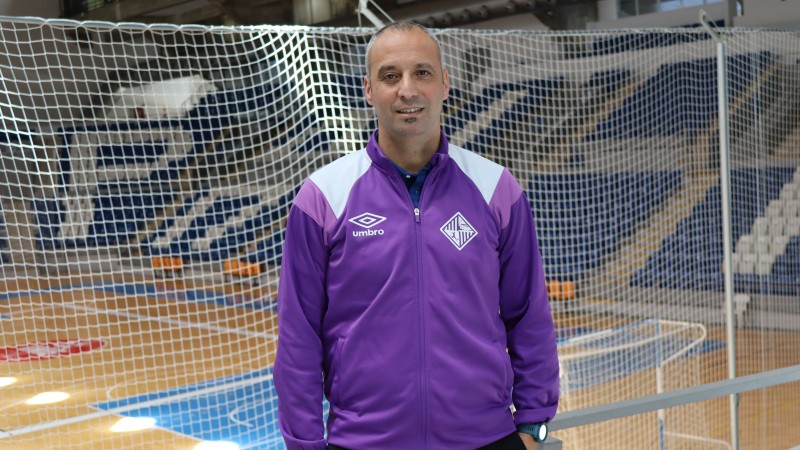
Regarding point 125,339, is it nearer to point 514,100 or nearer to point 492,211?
point 514,100

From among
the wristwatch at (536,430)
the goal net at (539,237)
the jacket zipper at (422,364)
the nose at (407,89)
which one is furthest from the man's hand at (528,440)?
the goal net at (539,237)

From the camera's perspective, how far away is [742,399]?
5.18 meters

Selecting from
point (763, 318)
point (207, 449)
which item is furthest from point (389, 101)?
point (763, 318)

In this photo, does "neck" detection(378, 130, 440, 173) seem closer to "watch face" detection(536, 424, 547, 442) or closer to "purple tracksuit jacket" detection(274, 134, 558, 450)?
"purple tracksuit jacket" detection(274, 134, 558, 450)

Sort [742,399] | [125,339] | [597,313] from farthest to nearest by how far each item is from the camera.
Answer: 1. [125,339]
2. [597,313]
3. [742,399]

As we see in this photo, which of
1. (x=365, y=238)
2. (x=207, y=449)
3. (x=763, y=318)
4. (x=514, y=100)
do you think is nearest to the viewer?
(x=365, y=238)

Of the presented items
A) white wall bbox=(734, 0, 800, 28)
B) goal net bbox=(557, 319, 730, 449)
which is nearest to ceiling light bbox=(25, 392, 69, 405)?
goal net bbox=(557, 319, 730, 449)

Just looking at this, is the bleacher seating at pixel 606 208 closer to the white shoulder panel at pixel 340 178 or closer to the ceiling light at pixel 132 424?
the ceiling light at pixel 132 424

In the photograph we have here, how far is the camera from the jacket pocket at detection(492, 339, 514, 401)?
3.69ft

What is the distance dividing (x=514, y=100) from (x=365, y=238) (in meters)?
8.13

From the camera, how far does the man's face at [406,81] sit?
42.6 inches

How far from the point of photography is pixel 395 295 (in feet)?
3.53

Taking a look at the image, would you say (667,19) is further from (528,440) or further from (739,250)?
(528,440)

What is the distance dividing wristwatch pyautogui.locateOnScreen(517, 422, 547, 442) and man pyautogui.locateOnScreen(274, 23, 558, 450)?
0.03m
